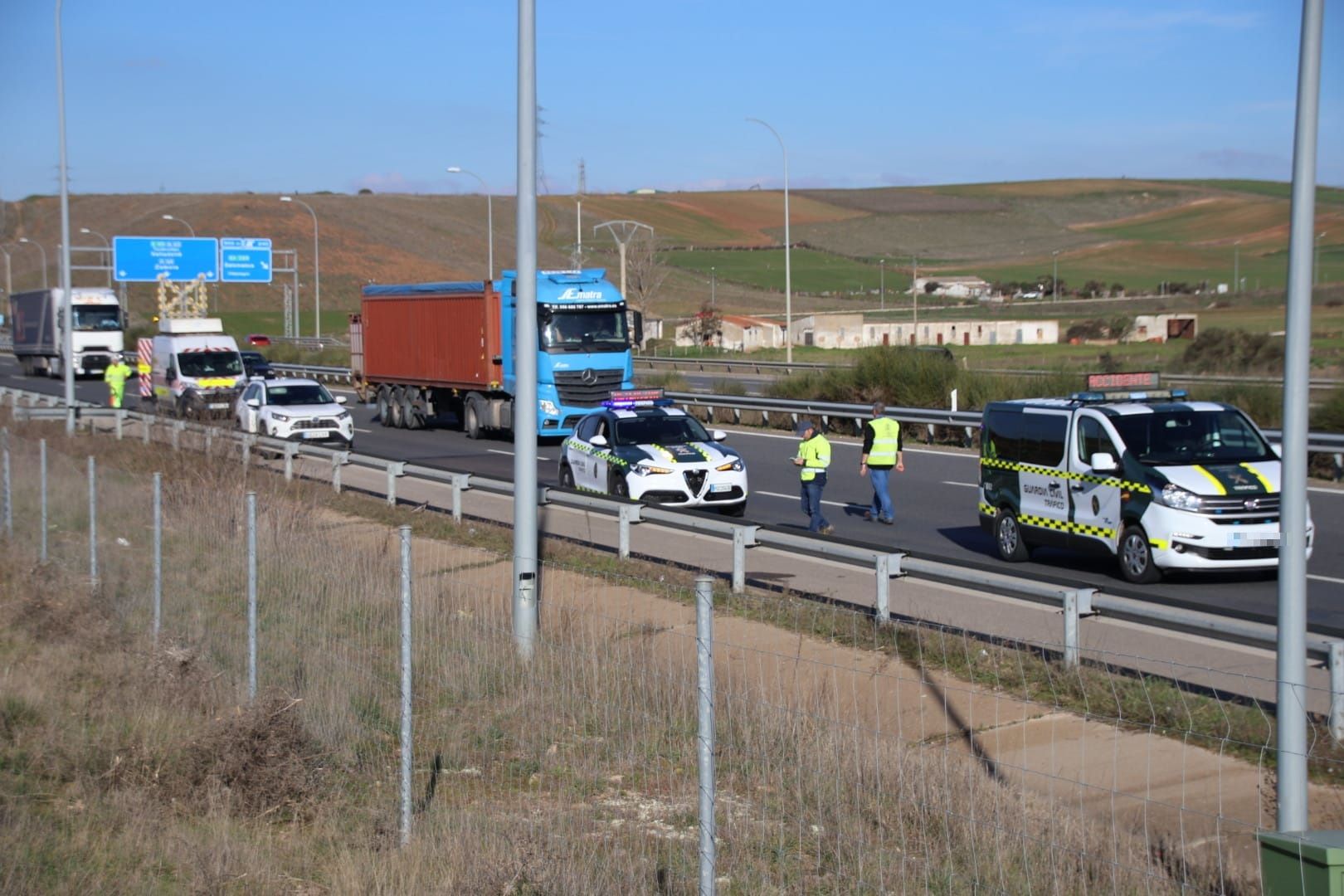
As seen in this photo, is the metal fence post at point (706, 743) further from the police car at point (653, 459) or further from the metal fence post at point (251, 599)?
the police car at point (653, 459)

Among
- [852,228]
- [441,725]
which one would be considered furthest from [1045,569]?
[852,228]

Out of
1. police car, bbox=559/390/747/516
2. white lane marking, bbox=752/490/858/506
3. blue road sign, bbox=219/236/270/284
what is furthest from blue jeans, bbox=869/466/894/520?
blue road sign, bbox=219/236/270/284

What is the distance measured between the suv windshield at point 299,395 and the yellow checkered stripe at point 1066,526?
1916cm

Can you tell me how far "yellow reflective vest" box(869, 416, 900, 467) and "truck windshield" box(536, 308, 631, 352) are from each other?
44.7 feet

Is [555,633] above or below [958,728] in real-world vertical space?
above

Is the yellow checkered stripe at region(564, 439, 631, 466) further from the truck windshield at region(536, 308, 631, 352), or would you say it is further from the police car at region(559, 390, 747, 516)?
the truck windshield at region(536, 308, 631, 352)

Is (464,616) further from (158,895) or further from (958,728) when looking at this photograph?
(958,728)

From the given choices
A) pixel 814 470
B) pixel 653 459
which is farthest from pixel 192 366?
pixel 814 470

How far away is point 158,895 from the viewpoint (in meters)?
6.20

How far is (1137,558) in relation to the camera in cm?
1438

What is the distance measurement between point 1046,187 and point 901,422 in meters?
156

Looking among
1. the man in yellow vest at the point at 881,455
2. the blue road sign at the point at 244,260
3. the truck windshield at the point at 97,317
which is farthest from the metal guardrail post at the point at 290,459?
the blue road sign at the point at 244,260

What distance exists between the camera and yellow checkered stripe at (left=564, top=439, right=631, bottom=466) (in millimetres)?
19422

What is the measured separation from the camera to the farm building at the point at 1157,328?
74250 millimetres
